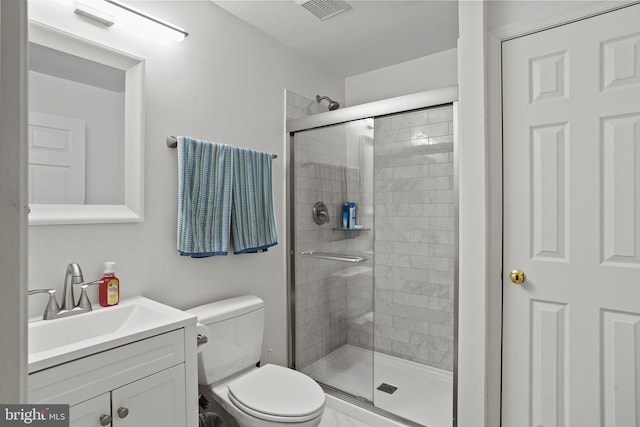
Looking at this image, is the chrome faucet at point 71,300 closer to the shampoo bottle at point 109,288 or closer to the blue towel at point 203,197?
the shampoo bottle at point 109,288

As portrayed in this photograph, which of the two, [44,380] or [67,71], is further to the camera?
[67,71]

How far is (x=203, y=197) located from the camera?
168cm

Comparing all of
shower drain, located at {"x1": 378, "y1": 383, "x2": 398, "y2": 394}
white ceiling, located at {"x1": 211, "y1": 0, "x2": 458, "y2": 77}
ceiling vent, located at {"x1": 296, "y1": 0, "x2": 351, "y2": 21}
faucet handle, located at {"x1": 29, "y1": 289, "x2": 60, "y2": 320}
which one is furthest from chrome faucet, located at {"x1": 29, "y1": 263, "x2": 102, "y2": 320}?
shower drain, located at {"x1": 378, "y1": 383, "x2": 398, "y2": 394}

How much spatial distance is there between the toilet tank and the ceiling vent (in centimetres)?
164

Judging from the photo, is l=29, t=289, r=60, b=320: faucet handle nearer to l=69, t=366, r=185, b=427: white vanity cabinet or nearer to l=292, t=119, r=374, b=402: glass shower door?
l=69, t=366, r=185, b=427: white vanity cabinet

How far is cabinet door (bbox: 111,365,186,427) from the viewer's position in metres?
1.08

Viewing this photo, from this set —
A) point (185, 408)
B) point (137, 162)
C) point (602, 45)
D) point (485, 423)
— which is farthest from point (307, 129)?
point (485, 423)

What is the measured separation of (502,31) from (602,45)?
0.37m

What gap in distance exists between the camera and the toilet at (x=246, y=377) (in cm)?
140

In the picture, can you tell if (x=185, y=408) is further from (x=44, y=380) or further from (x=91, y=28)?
(x=91, y=28)

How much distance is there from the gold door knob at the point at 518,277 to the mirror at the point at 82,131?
5.50 feet

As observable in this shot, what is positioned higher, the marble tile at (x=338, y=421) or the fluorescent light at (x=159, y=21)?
the fluorescent light at (x=159, y=21)

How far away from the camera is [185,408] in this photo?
4.14ft

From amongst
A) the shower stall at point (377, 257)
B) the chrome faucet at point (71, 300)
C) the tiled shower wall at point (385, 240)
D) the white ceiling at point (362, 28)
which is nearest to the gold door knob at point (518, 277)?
the shower stall at point (377, 257)
